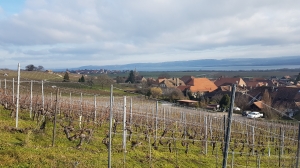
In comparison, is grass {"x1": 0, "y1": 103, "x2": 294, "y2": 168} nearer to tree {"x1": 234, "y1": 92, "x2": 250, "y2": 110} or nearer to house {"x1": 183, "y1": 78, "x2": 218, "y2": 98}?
tree {"x1": 234, "y1": 92, "x2": 250, "y2": 110}

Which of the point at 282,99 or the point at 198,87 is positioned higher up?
the point at 198,87

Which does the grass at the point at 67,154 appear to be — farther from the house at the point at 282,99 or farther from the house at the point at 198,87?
the house at the point at 198,87

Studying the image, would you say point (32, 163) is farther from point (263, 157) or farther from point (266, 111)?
point (266, 111)

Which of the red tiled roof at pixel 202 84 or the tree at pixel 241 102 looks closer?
the tree at pixel 241 102

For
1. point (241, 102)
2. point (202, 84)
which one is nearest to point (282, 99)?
point (241, 102)

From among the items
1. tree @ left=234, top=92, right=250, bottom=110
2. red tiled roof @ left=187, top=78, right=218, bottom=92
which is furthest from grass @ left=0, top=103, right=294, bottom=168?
red tiled roof @ left=187, top=78, right=218, bottom=92

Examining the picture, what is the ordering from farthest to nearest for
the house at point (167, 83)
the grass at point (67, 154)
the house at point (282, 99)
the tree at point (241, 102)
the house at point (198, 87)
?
1. the house at point (167, 83)
2. the house at point (198, 87)
3. the tree at point (241, 102)
4. the house at point (282, 99)
5. the grass at point (67, 154)

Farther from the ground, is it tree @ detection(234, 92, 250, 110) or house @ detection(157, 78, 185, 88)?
house @ detection(157, 78, 185, 88)

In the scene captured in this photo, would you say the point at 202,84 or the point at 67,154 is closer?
the point at 67,154

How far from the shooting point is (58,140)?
856 centimetres

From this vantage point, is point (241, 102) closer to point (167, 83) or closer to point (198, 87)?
point (198, 87)

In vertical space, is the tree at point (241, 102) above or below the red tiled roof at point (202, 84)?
below

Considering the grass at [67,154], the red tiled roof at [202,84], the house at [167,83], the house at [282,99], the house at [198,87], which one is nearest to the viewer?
the grass at [67,154]

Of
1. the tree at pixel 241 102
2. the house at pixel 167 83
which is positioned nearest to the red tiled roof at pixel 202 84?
the house at pixel 167 83
